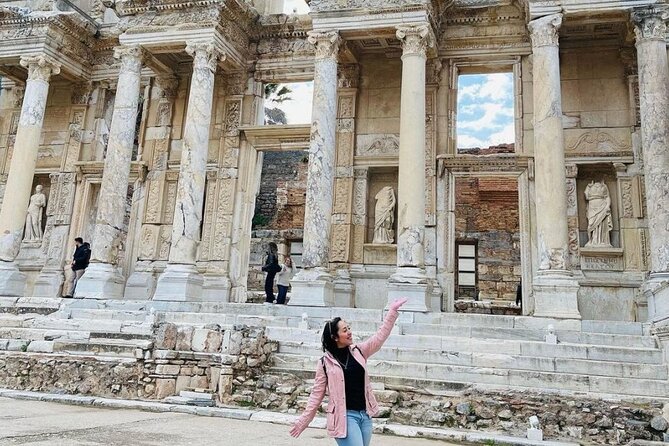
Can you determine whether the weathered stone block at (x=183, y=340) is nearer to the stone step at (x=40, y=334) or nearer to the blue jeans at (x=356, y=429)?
the stone step at (x=40, y=334)

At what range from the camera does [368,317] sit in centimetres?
1217

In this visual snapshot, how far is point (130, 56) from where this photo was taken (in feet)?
53.4

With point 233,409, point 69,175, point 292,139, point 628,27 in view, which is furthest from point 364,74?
point 233,409

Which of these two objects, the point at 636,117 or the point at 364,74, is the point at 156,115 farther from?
the point at 636,117

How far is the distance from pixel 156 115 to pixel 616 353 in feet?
49.6

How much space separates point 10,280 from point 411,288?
11.3 meters

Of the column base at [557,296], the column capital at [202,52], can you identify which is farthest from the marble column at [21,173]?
the column base at [557,296]

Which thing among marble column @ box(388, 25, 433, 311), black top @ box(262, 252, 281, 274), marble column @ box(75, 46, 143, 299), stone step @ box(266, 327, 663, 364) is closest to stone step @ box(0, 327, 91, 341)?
marble column @ box(75, 46, 143, 299)

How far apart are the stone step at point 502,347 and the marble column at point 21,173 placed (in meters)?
9.33

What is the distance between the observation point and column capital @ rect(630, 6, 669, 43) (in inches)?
508

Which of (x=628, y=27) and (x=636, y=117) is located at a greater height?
(x=628, y=27)

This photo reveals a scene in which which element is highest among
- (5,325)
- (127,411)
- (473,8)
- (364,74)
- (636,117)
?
(473,8)

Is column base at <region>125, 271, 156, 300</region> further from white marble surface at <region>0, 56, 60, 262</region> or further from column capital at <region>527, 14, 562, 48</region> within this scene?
column capital at <region>527, 14, 562, 48</region>

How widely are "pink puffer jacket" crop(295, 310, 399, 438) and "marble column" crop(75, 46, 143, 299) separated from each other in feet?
39.8
